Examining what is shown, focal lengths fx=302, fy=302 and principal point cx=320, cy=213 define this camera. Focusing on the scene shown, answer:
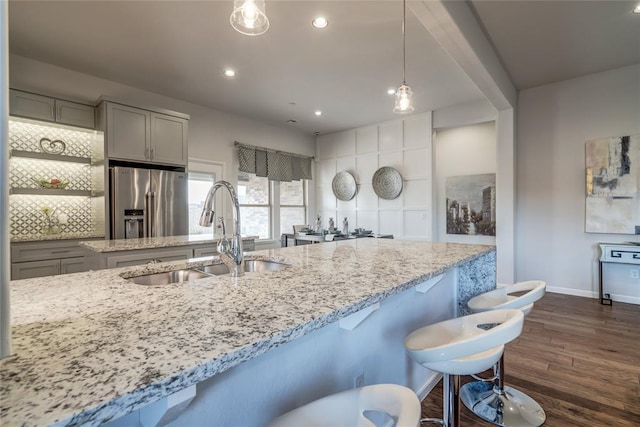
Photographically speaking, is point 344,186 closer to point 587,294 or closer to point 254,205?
point 254,205

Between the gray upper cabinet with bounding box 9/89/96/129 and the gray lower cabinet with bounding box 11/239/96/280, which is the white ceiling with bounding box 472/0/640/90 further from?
the gray lower cabinet with bounding box 11/239/96/280

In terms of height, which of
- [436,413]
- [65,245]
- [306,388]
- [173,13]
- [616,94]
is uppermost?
[173,13]

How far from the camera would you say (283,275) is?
3.92 ft

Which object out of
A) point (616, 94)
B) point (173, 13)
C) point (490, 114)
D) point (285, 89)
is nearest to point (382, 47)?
point (285, 89)

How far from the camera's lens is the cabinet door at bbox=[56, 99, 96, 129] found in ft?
11.0

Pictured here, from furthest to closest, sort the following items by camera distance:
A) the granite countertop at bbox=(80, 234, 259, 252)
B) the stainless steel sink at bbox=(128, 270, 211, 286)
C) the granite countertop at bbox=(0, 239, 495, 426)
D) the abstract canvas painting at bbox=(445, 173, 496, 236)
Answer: the abstract canvas painting at bbox=(445, 173, 496, 236) → the granite countertop at bbox=(80, 234, 259, 252) → the stainless steel sink at bbox=(128, 270, 211, 286) → the granite countertop at bbox=(0, 239, 495, 426)

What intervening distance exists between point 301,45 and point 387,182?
130 inches

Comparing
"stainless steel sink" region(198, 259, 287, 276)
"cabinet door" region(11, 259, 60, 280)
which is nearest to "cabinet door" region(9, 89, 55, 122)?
"cabinet door" region(11, 259, 60, 280)

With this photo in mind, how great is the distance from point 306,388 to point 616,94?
197 inches

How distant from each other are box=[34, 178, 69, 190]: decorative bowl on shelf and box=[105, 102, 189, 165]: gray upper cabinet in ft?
2.24

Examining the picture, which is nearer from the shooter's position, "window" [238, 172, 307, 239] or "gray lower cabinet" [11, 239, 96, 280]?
A: "gray lower cabinet" [11, 239, 96, 280]

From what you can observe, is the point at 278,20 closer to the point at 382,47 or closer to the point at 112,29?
the point at 382,47

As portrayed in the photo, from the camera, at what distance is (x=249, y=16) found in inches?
61.4

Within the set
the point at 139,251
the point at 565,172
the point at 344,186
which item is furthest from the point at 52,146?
the point at 565,172
